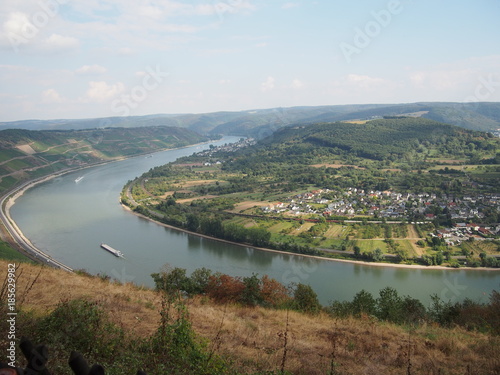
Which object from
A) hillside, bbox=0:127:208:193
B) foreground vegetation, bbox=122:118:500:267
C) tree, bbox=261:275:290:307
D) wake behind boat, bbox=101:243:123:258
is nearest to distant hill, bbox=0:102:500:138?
foreground vegetation, bbox=122:118:500:267

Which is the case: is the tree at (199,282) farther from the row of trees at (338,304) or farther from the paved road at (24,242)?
the paved road at (24,242)

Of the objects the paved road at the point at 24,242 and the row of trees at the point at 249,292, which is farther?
the paved road at the point at 24,242

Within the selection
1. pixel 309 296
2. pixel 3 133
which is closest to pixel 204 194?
pixel 309 296

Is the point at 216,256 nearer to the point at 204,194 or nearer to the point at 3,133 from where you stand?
the point at 204,194

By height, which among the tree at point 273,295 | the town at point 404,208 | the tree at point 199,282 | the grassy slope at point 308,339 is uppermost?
the grassy slope at point 308,339

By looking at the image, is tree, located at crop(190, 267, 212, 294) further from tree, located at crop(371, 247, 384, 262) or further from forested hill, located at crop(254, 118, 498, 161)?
forested hill, located at crop(254, 118, 498, 161)

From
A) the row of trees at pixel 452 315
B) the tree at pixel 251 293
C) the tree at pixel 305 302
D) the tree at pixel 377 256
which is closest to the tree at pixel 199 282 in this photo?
the tree at pixel 251 293
